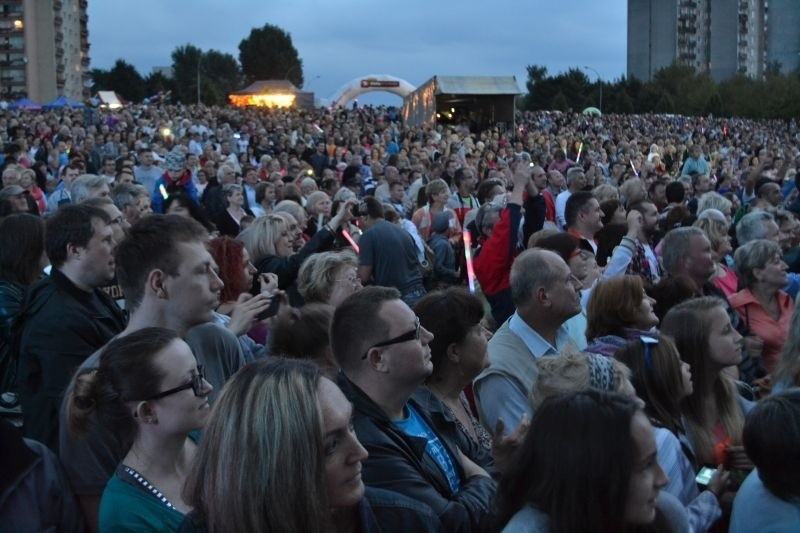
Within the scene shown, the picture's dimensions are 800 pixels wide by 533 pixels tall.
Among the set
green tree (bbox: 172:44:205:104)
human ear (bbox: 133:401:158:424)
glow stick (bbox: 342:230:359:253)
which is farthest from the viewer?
green tree (bbox: 172:44:205:104)

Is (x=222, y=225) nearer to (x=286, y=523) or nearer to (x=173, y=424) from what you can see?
(x=173, y=424)

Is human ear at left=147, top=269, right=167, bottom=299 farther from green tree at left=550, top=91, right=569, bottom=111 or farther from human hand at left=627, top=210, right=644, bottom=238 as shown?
green tree at left=550, top=91, right=569, bottom=111

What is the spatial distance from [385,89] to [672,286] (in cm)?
5770

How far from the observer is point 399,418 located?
12.2 ft

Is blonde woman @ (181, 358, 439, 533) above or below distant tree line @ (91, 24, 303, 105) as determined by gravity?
below

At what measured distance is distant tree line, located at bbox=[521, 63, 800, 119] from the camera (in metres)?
79.4

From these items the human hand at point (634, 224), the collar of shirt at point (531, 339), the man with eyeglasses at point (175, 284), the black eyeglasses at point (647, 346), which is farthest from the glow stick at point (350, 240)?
the black eyeglasses at point (647, 346)

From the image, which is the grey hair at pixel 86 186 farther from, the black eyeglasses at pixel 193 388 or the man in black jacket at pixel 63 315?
the black eyeglasses at pixel 193 388

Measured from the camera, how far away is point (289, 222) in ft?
25.4

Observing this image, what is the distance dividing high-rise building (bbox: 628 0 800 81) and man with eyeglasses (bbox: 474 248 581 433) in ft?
477

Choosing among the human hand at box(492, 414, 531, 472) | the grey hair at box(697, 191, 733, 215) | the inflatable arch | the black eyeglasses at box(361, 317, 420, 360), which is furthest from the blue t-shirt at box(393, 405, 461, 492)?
the inflatable arch

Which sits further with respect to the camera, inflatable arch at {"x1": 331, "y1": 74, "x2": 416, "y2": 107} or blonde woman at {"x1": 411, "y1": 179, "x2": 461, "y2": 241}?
inflatable arch at {"x1": 331, "y1": 74, "x2": 416, "y2": 107}

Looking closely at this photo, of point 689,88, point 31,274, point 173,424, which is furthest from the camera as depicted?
point 689,88

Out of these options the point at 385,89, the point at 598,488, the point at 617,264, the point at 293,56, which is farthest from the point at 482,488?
the point at 293,56
